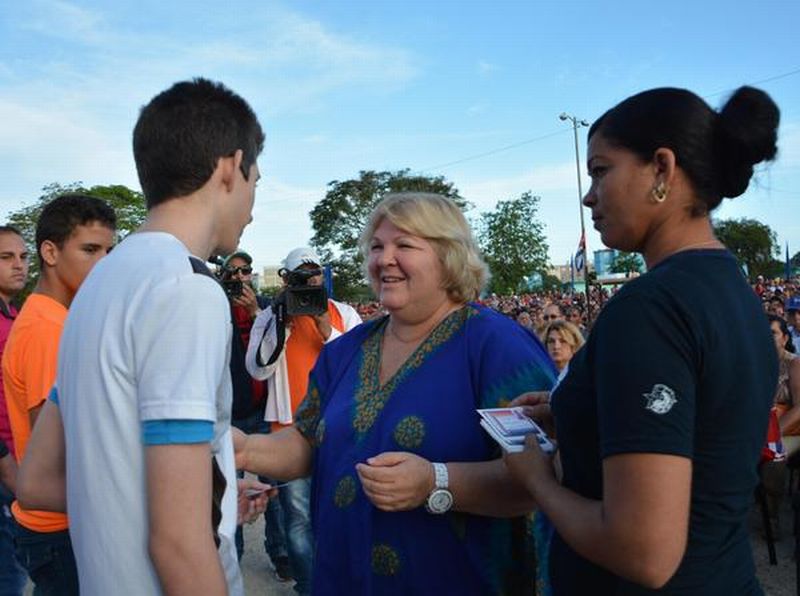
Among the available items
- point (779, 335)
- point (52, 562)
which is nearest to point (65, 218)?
point (52, 562)

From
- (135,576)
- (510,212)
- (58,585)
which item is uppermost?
(510,212)

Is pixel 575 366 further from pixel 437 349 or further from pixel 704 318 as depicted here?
pixel 437 349

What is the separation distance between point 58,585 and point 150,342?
176 centimetres

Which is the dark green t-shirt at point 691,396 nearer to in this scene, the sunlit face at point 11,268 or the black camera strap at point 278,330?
the black camera strap at point 278,330

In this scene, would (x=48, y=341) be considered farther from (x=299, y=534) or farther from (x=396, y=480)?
(x=299, y=534)

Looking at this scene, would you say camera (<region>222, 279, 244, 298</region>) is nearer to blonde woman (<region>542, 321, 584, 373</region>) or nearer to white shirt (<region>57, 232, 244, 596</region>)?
blonde woman (<region>542, 321, 584, 373</region>)

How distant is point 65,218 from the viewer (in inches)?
104

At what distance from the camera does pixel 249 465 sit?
2.13 m

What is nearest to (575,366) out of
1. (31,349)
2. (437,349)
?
(437,349)

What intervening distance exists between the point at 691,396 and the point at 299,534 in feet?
11.2

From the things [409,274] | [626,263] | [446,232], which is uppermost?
[626,263]

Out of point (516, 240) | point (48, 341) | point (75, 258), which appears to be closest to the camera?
point (48, 341)

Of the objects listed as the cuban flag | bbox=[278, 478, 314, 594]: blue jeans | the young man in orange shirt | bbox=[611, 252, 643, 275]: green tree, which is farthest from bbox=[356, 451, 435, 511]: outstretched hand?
bbox=[611, 252, 643, 275]: green tree

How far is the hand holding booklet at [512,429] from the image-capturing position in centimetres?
153
